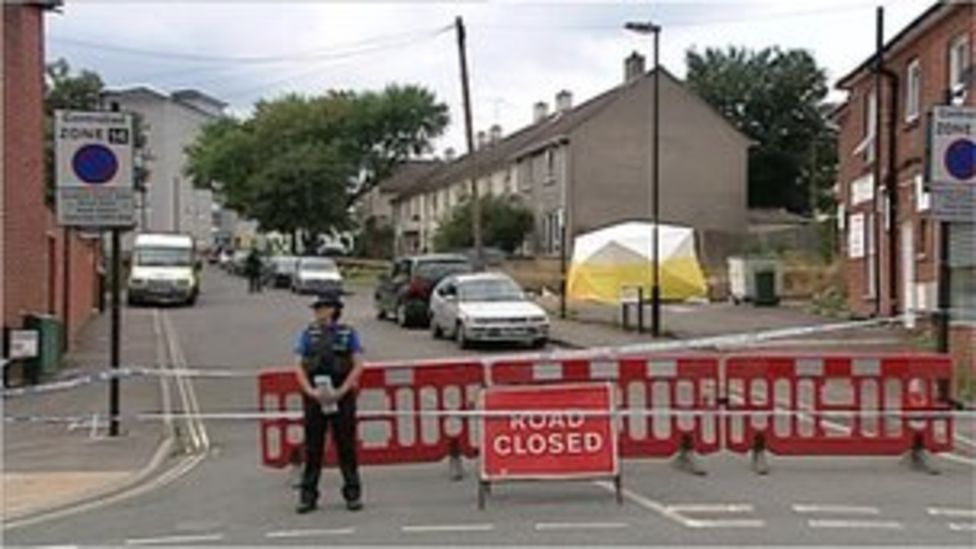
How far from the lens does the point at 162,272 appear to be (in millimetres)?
50906

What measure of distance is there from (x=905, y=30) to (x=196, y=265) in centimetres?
3027

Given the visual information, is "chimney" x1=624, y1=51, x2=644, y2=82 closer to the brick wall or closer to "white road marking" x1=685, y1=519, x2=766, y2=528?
the brick wall

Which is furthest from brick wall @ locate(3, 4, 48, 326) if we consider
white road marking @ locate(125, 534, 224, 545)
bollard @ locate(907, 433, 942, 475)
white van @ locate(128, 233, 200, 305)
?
white van @ locate(128, 233, 200, 305)

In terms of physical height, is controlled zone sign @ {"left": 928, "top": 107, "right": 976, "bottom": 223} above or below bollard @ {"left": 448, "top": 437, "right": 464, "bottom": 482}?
above

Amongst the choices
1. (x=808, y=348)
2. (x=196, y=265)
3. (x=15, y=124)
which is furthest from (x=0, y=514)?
(x=196, y=265)

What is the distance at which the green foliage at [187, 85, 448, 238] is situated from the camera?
9200 centimetres

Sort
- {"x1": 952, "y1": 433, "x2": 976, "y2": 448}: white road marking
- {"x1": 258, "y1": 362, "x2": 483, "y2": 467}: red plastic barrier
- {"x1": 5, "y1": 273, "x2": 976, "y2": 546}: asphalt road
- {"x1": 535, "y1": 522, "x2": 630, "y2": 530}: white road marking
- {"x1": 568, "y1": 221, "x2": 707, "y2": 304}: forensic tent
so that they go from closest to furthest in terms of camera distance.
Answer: {"x1": 5, "y1": 273, "x2": 976, "y2": 546}: asphalt road, {"x1": 535, "y1": 522, "x2": 630, "y2": 530}: white road marking, {"x1": 258, "y1": 362, "x2": 483, "y2": 467}: red plastic barrier, {"x1": 952, "y1": 433, "x2": 976, "y2": 448}: white road marking, {"x1": 568, "y1": 221, "x2": 707, "y2": 304}: forensic tent

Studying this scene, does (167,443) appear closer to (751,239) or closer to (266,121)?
(751,239)

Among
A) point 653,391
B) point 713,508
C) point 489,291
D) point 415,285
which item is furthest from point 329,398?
point 415,285

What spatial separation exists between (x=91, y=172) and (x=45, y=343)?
6868mm

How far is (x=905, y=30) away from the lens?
3216 cm

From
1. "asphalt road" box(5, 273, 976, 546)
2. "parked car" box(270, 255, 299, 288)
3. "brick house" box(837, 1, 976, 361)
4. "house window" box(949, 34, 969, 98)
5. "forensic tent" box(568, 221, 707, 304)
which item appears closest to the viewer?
"asphalt road" box(5, 273, 976, 546)

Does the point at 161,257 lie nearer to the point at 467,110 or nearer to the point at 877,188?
the point at 467,110

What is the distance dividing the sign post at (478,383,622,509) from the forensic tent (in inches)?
1308
